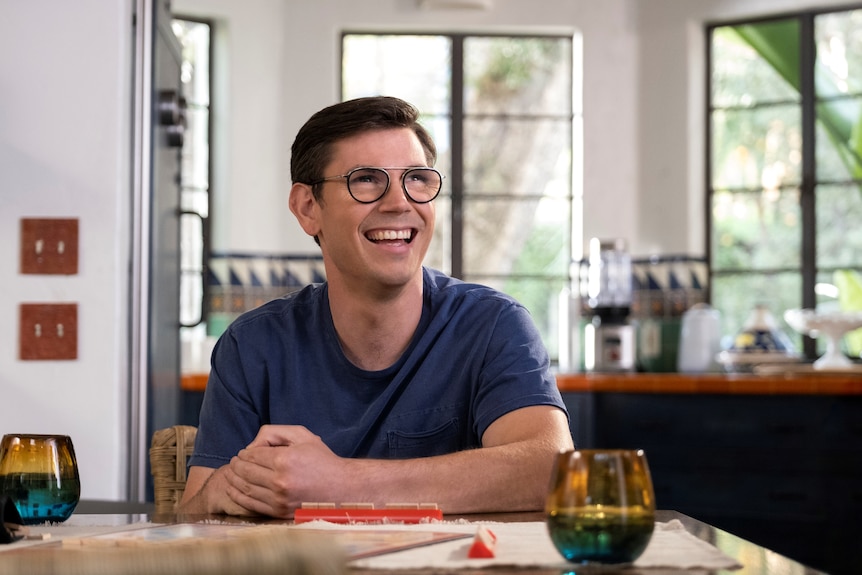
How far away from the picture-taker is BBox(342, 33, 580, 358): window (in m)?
5.81

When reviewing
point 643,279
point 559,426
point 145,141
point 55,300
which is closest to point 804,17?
point 643,279

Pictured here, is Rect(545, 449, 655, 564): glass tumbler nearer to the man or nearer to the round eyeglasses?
the man

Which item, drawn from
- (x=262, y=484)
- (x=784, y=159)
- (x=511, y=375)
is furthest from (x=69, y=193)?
(x=784, y=159)

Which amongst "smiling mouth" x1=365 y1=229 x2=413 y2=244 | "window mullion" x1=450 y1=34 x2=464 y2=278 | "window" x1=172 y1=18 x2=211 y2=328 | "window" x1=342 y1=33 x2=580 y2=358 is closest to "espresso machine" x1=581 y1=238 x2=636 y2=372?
"window" x1=342 y1=33 x2=580 y2=358

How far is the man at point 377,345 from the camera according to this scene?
67.3 inches

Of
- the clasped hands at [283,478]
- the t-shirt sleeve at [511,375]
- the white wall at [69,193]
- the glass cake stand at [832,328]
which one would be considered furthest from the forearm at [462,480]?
the glass cake stand at [832,328]

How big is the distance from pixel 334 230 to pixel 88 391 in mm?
1279

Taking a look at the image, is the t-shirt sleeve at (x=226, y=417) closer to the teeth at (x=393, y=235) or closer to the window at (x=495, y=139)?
the teeth at (x=393, y=235)

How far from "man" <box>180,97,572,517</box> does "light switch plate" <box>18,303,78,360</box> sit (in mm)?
1127

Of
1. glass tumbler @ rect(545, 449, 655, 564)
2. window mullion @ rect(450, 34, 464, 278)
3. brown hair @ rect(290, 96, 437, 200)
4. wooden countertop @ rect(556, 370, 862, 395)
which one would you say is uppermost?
window mullion @ rect(450, 34, 464, 278)

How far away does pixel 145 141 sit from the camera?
309 centimetres

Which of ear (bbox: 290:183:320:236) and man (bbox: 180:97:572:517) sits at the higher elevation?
ear (bbox: 290:183:320:236)

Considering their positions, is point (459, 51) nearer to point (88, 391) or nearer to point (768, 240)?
point (768, 240)

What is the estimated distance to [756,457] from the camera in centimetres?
452
